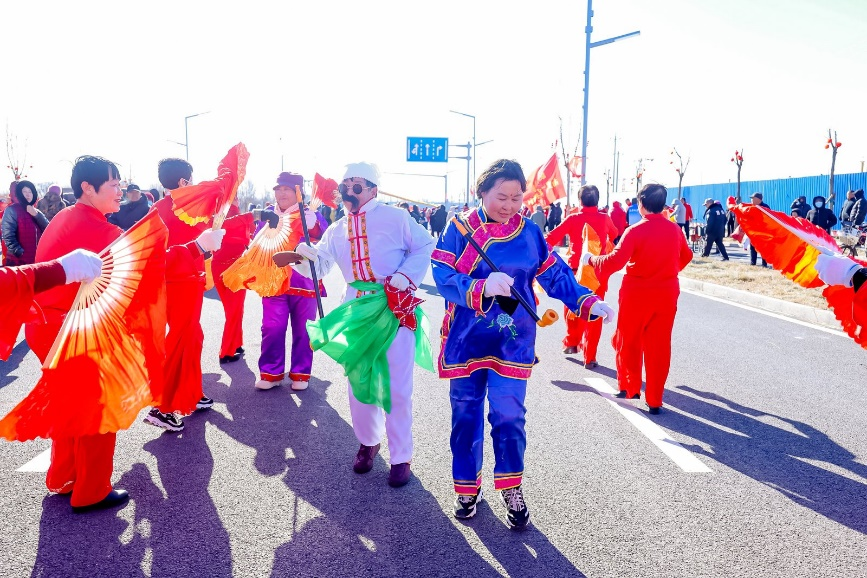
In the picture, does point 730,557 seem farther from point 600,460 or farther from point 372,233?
point 372,233

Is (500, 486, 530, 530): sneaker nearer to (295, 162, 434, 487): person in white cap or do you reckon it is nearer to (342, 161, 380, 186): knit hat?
(295, 162, 434, 487): person in white cap

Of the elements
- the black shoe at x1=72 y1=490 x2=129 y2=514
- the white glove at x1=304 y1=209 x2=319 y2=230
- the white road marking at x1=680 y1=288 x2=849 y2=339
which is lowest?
the white road marking at x1=680 y1=288 x2=849 y2=339

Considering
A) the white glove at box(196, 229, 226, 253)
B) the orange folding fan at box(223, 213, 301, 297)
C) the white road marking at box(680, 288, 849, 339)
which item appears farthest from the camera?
the white road marking at box(680, 288, 849, 339)

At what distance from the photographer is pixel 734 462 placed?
4.40 metres

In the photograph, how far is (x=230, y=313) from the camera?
23.4 ft

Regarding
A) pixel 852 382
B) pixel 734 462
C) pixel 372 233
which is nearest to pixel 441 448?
pixel 372 233

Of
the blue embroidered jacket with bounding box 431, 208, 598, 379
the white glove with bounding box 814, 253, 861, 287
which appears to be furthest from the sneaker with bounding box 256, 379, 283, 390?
the white glove with bounding box 814, 253, 861, 287

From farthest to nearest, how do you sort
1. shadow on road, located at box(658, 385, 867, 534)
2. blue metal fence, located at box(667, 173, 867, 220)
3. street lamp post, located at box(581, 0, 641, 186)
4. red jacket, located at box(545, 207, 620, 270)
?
Result: 1. blue metal fence, located at box(667, 173, 867, 220)
2. street lamp post, located at box(581, 0, 641, 186)
3. red jacket, located at box(545, 207, 620, 270)
4. shadow on road, located at box(658, 385, 867, 534)

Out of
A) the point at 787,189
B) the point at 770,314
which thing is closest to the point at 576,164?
the point at 770,314

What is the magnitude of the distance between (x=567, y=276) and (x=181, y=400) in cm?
311

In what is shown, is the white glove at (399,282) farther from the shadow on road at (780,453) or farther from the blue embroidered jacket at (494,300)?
the shadow on road at (780,453)

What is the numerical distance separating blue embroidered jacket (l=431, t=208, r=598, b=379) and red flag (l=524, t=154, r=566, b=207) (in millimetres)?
12209

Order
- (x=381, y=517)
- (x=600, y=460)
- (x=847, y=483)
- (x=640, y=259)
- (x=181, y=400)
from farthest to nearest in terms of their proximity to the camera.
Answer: (x=640, y=259), (x=181, y=400), (x=600, y=460), (x=847, y=483), (x=381, y=517)

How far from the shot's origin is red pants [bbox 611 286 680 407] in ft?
18.0
